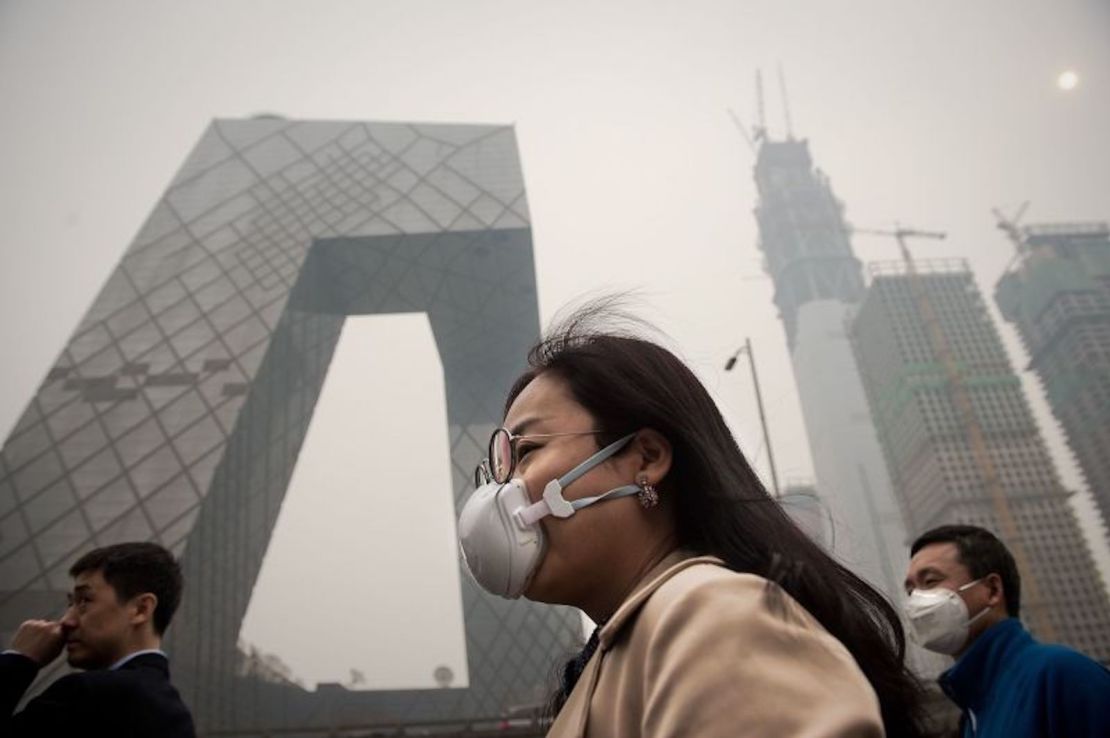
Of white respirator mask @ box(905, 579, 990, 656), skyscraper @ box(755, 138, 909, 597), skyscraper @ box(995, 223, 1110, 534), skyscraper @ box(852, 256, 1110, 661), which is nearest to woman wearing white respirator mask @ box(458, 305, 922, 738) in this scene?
white respirator mask @ box(905, 579, 990, 656)

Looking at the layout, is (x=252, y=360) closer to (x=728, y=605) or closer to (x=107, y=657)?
(x=107, y=657)

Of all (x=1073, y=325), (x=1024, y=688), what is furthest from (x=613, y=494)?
(x=1073, y=325)

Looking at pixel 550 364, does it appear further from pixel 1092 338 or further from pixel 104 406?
pixel 1092 338

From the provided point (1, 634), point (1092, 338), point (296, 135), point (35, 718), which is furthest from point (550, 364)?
point (1092, 338)

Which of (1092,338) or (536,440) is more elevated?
(1092,338)

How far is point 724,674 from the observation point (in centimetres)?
69

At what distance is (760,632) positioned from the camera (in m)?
0.72

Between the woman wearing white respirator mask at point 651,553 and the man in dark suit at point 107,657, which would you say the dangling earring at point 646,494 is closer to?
the woman wearing white respirator mask at point 651,553

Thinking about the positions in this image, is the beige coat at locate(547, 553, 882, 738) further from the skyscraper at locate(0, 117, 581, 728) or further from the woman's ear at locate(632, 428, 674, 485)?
the skyscraper at locate(0, 117, 581, 728)

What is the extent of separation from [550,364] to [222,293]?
29011mm

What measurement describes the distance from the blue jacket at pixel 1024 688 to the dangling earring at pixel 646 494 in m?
1.52

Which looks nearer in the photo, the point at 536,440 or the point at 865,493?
the point at 536,440

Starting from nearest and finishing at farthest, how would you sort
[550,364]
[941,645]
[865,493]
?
[550,364], [941,645], [865,493]

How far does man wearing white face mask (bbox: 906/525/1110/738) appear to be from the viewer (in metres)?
1.82
